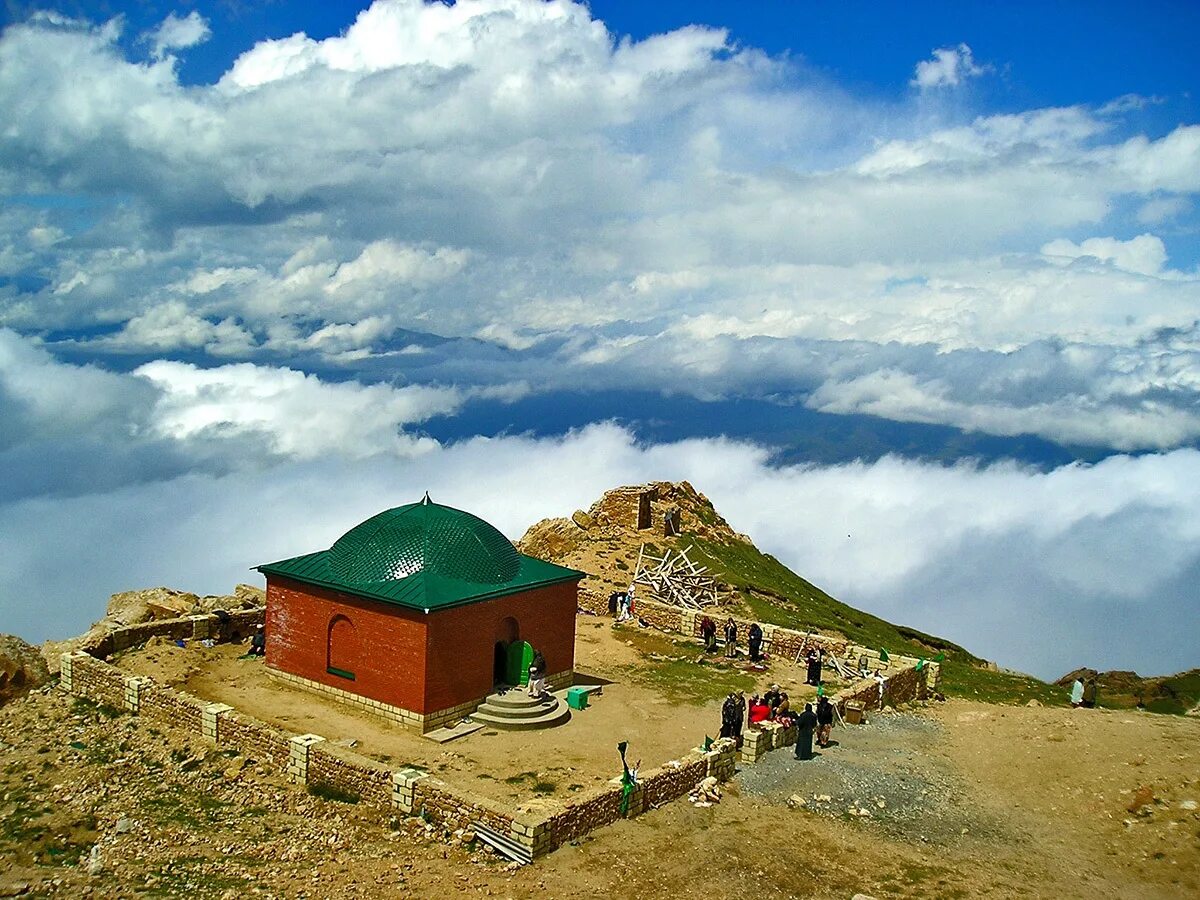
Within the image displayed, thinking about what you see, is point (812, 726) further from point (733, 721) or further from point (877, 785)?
point (877, 785)

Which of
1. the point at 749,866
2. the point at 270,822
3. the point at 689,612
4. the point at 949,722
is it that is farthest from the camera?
the point at 689,612

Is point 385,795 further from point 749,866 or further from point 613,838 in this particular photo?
point 749,866

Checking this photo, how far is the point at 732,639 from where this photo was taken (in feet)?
114

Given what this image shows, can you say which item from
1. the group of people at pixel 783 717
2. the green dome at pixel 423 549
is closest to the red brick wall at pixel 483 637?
the green dome at pixel 423 549

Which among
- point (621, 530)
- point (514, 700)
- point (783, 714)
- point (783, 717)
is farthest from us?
point (621, 530)

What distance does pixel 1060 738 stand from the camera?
25734 millimetres

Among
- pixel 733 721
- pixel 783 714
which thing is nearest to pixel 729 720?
pixel 733 721

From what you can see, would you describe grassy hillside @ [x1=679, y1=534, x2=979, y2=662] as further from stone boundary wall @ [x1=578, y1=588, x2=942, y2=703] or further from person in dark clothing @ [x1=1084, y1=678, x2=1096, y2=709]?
person in dark clothing @ [x1=1084, y1=678, x2=1096, y2=709]

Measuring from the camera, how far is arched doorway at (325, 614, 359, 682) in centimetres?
2703

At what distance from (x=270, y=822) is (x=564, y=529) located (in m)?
29.6

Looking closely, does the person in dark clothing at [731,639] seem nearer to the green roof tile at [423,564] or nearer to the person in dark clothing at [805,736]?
the green roof tile at [423,564]

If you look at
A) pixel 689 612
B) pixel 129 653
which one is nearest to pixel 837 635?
pixel 689 612

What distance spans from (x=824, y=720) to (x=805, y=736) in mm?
1842

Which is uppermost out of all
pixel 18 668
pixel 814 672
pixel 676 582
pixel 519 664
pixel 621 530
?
pixel 621 530
